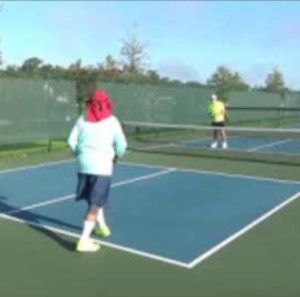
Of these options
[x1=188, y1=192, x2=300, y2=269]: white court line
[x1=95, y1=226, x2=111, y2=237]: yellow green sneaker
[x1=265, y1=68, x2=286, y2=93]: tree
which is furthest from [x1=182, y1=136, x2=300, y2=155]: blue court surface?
[x1=265, y1=68, x2=286, y2=93]: tree

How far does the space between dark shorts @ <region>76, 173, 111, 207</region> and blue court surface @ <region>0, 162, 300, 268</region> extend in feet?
2.04

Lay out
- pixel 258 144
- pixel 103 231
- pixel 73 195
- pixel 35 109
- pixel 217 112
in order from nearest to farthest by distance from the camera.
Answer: pixel 103 231
pixel 73 195
pixel 35 109
pixel 217 112
pixel 258 144

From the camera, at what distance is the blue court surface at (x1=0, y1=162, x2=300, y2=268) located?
7027 mm

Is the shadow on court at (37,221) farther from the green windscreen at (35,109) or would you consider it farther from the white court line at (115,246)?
the green windscreen at (35,109)

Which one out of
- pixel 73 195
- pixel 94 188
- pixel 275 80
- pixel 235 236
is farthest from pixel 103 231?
pixel 275 80

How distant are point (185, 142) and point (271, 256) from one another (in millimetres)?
14050

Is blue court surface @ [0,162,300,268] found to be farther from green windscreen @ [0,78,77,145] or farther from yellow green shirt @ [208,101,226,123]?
yellow green shirt @ [208,101,226,123]

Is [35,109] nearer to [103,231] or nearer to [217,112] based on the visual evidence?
[217,112]

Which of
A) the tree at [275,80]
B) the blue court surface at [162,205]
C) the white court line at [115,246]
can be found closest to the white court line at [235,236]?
the blue court surface at [162,205]

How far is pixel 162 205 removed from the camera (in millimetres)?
9125

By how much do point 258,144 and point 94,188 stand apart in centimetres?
1413

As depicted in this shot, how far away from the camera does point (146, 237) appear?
7.20 m

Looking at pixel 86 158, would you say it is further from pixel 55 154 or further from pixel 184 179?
pixel 55 154

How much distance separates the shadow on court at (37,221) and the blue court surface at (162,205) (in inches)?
0.5
